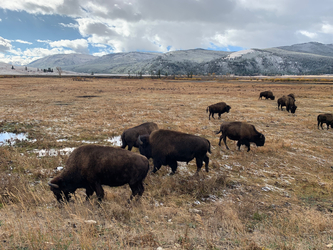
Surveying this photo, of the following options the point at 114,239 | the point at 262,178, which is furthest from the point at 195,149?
the point at 114,239

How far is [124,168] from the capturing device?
17.8 feet

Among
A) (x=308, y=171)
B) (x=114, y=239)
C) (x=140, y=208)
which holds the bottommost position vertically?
(x=308, y=171)

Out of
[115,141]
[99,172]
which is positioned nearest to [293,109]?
[115,141]

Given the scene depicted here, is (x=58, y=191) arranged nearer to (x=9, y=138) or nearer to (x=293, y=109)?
(x=9, y=138)

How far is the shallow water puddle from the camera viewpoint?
1091cm

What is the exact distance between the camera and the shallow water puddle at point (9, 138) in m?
10.9

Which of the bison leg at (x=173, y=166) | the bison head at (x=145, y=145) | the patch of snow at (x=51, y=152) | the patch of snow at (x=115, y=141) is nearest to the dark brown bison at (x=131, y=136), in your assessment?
the patch of snow at (x=115, y=141)

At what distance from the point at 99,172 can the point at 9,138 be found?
33.2ft

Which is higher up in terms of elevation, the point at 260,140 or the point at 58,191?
the point at 58,191

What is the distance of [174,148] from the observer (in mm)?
7910

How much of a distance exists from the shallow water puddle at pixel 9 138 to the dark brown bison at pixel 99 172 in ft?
25.5

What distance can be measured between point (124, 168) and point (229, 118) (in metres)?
16.1

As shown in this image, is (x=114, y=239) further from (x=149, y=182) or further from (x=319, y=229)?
(x=319, y=229)

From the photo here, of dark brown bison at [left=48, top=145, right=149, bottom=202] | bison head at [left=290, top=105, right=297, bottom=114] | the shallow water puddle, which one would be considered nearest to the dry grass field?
dark brown bison at [left=48, top=145, right=149, bottom=202]
